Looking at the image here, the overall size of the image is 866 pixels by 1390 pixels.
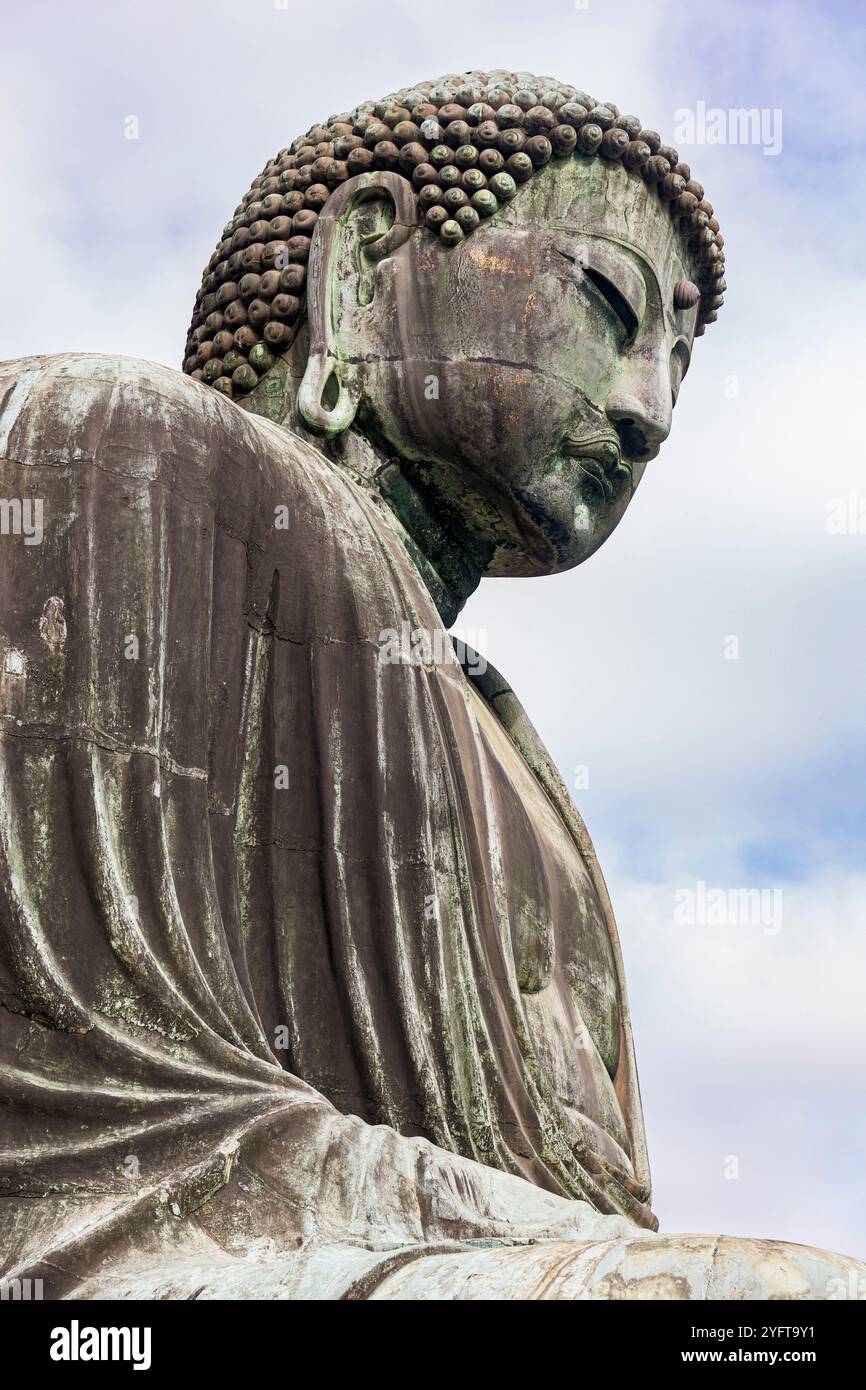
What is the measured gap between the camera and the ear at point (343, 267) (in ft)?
25.8

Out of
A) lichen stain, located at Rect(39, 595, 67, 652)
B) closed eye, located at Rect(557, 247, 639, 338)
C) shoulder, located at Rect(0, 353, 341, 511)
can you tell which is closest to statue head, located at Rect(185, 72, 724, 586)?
closed eye, located at Rect(557, 247, 639, 338)

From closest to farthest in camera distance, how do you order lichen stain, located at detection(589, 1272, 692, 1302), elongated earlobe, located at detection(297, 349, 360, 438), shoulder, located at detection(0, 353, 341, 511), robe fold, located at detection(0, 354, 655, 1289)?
lichen stain, located at detection(589, 1272, 692, 1302) → robe fold, located at detection(0, 354, 655, 1289) → shoulder, located at detection(0, 353, 341, 511) → elongated earlobe, located at detection(297, 349, 360, 438)

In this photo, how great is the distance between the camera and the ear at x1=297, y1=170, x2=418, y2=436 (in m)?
7.87

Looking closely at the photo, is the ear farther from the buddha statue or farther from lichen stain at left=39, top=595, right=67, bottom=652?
lichen stain at left=39, top=595, right=67, bottom=652

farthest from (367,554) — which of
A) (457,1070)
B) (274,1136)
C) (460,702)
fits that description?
(274,1136)

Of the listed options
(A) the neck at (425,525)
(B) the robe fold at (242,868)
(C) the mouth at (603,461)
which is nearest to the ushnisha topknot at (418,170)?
(A) the neck at (425,525)

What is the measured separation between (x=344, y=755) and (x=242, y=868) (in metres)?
0.43

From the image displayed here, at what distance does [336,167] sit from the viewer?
324 inches

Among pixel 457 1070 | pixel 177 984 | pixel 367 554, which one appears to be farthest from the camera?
pixel 367 554

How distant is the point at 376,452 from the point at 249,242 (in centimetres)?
96

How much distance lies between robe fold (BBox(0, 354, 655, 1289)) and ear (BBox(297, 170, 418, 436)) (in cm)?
Answer: 45

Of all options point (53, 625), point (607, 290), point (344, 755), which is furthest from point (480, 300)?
point (53, 625)
